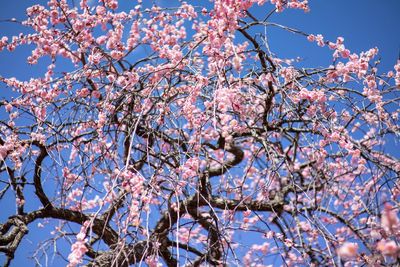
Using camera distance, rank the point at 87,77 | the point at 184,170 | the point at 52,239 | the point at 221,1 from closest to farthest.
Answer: the point at 184,170 < the point at 221,1 < the point at 52,239 < the point at 87,77

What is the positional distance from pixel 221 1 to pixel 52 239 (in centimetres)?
235

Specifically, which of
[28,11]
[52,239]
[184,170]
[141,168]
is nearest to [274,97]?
[184,170]

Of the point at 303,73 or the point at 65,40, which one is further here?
the point at 65,40

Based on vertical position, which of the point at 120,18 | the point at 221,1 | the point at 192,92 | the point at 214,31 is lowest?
the point at 192,92

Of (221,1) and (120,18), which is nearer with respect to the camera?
(221,1)

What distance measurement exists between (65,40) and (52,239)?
2.44 meters

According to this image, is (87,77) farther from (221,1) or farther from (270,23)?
(270,23)

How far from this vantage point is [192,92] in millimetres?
2980

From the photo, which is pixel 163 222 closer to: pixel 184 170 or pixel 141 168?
pixel 141 168

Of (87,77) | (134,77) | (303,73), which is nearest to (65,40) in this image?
(87,77)

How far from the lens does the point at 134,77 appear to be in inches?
137

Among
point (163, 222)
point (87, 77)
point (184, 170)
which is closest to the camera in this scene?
point (184, 170)

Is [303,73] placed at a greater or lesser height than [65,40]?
lesser

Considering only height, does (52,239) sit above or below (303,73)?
below
